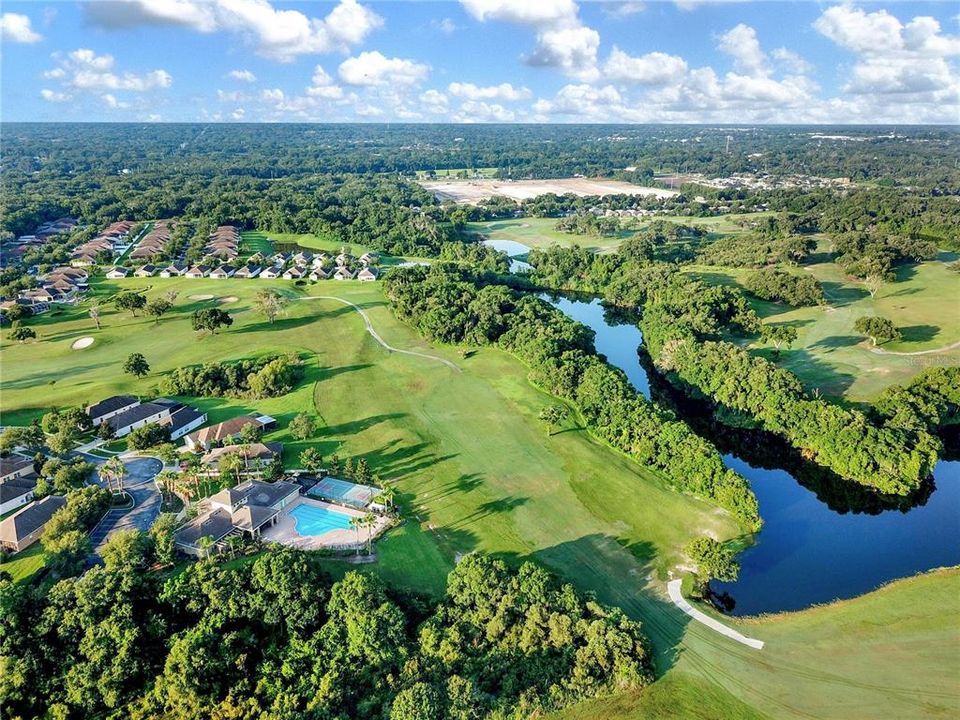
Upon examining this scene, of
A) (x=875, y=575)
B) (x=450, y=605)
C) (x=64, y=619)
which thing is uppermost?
(x=64, y=619)

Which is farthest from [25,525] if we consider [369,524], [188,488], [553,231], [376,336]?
[553,231]

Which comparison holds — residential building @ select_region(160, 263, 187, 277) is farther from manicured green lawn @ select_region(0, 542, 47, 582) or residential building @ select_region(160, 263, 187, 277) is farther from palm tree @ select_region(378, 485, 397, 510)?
palm tree @ select_region(378, 485, 397, 510)

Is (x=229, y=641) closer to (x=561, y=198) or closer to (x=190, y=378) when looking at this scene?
(x=190, y=378)

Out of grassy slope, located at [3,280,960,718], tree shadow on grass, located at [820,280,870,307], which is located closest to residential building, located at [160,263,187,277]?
grassy slope, located at [3,280,960,718]

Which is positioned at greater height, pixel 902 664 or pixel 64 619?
pixel 64 619

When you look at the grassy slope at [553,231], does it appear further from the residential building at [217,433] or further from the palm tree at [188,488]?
the palm tree at [188,488]

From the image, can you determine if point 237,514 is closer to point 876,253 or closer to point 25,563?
point 25,563

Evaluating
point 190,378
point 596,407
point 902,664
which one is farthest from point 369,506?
point 902,664
